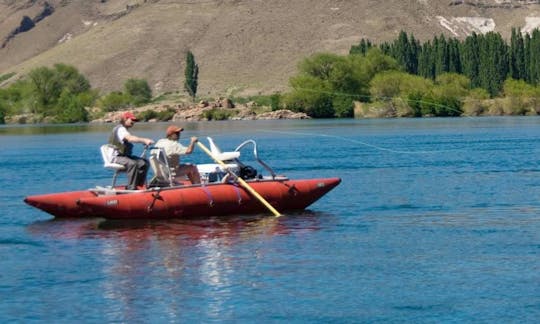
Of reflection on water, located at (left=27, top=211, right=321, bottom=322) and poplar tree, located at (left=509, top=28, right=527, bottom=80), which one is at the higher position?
poplar tree, located at (left=509, top=28, right=527, bottom=80)

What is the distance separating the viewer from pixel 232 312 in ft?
56.3

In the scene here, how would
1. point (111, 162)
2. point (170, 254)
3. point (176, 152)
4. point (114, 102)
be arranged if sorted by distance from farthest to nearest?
point (114, 102)
point (111, 162)
point (176, 152)
point (170, 254)

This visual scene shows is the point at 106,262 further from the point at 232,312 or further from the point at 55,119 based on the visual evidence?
the point at 55,119

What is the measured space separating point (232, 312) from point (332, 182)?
10.9 meters

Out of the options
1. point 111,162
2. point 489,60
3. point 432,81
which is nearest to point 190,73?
point 432,81

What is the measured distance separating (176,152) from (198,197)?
110cm

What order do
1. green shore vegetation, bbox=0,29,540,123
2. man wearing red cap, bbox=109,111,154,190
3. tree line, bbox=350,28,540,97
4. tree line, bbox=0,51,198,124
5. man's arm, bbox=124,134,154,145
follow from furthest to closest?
1. tree line, bbox=0,51,198,124
2. tree line, bbox=350,28,540,97
3. green shore vegetation, bbox=0,29,540,123
4. man wearing red cap, bbox=109,111,154,190
5. man's arm, bbox=124,134,154,145

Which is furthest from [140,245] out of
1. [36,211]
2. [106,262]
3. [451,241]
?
[36,211]

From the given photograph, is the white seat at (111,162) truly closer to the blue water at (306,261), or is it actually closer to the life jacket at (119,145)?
the life jacket at (119,145)

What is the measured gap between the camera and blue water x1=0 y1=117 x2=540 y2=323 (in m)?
17.3

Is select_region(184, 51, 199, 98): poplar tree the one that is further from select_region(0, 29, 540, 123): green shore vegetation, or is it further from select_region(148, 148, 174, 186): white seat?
select_region(148, 148, 174, 186): white seat

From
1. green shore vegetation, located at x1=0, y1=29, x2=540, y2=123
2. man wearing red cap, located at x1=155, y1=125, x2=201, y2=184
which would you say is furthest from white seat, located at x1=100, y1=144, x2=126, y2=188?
green shore vegetation, located at x1=0, y1=29, x2=540, y2=123

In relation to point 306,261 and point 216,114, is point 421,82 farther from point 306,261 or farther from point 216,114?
point 306,261

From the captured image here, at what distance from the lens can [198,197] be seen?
1027 inches
